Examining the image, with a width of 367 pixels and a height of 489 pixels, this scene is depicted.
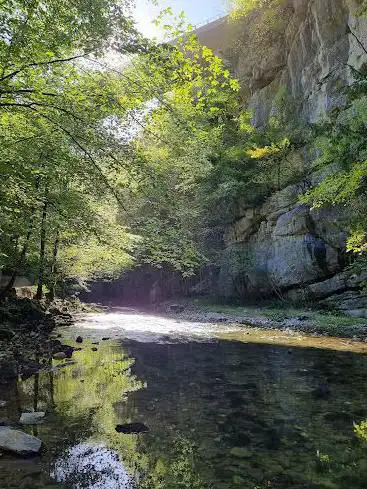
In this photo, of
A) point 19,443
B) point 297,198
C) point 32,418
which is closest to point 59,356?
point 32,418

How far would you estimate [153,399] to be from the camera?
8320 mm

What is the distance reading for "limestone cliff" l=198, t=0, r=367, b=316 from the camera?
26094mm

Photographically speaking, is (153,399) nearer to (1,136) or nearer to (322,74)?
(1,136)

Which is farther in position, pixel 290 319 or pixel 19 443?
pixel 290 319

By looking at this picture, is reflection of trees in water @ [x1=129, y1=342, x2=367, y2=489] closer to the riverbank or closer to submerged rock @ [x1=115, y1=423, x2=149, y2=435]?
submerged rock @ [x1=115, y1=423, x2=149, y2=435]

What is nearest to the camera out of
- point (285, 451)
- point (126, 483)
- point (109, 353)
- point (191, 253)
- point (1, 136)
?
point (126, 483)

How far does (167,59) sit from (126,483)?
710 centimetres

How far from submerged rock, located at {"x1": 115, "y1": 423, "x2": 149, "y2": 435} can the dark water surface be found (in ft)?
0.48

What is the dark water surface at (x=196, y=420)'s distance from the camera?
5.05m

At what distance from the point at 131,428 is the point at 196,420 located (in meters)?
1.21

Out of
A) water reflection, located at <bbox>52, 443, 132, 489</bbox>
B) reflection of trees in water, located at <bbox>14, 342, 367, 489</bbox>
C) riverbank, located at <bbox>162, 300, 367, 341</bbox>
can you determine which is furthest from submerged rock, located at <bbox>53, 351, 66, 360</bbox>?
riverbank, located at <bbox>162, 300, 367, 341</bbox>

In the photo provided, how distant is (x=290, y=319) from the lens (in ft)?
77.8

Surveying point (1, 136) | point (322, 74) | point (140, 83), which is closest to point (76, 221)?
point (1, 136)

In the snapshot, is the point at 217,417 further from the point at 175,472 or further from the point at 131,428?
the point at 175,472
